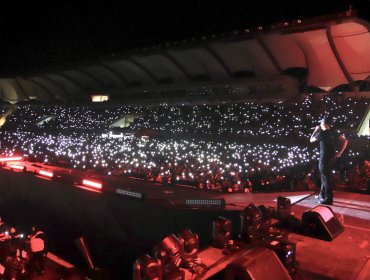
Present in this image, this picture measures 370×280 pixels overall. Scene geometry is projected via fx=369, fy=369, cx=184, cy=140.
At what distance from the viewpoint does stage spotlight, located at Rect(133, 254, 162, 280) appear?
13.3ft

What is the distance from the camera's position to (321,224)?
19.8 ft

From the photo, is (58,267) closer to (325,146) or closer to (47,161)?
(325,146)

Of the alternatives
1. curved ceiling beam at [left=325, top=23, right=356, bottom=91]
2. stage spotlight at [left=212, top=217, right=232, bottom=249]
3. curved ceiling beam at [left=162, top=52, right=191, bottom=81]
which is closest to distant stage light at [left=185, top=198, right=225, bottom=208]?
stage spotlight at [left=212, top=217, right=232, bottom=249]

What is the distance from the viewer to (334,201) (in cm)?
830

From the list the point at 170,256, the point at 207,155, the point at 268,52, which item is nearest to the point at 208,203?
the point at 170,256

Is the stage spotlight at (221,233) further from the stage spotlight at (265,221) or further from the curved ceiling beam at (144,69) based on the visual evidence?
the curved ceiling beam at (144,69)

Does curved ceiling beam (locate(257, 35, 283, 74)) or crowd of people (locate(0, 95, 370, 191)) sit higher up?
curved ceiling beam (locate(257, 35, 283, 74))

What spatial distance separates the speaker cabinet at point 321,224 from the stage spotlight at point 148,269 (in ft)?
10.0

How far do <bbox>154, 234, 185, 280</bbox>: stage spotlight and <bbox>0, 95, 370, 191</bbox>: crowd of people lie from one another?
6.97m

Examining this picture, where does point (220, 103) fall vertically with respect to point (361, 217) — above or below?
above

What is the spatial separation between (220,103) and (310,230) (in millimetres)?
25740

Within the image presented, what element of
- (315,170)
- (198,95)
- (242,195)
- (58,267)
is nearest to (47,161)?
(58,267)

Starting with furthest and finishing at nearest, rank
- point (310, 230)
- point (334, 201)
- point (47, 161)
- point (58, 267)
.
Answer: point (47, 161) → point (58, 267) → point (334, 201) → point (310, 230)

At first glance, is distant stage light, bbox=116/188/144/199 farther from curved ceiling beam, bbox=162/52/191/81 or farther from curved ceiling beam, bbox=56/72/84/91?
curved ceiling beam, bbox=56/72/84/91
